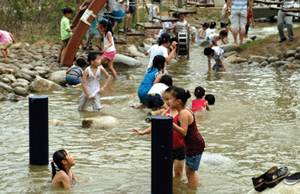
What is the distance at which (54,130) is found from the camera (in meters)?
7.52

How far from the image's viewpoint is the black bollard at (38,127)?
540 centimetres

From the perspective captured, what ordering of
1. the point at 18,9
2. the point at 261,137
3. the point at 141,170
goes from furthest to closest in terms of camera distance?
the point at 18,9
the point at 261,137
the point at 141,170

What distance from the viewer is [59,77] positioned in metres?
12.2

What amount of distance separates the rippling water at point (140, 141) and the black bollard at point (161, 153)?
424 millimetres

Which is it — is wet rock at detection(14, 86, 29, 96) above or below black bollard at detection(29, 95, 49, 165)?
below

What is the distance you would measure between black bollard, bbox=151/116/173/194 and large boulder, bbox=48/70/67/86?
26.2 ft

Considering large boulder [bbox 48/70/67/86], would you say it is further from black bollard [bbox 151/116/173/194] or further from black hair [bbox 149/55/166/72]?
black bollard [bbox 151/116/173/194]

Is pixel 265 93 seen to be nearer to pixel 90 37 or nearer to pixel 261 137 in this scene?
pixel 261 137

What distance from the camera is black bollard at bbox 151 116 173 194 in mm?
4398

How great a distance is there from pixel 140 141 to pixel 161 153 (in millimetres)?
2533

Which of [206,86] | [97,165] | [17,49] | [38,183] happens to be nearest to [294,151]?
[97,165]

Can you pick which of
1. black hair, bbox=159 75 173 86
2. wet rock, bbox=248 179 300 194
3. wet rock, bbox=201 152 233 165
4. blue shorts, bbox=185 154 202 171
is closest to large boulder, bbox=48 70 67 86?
black hair, bbox=159 75 173 86

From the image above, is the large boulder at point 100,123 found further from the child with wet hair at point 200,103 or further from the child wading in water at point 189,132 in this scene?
the child wading in water at point 189,132

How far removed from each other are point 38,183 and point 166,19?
8216 mm
